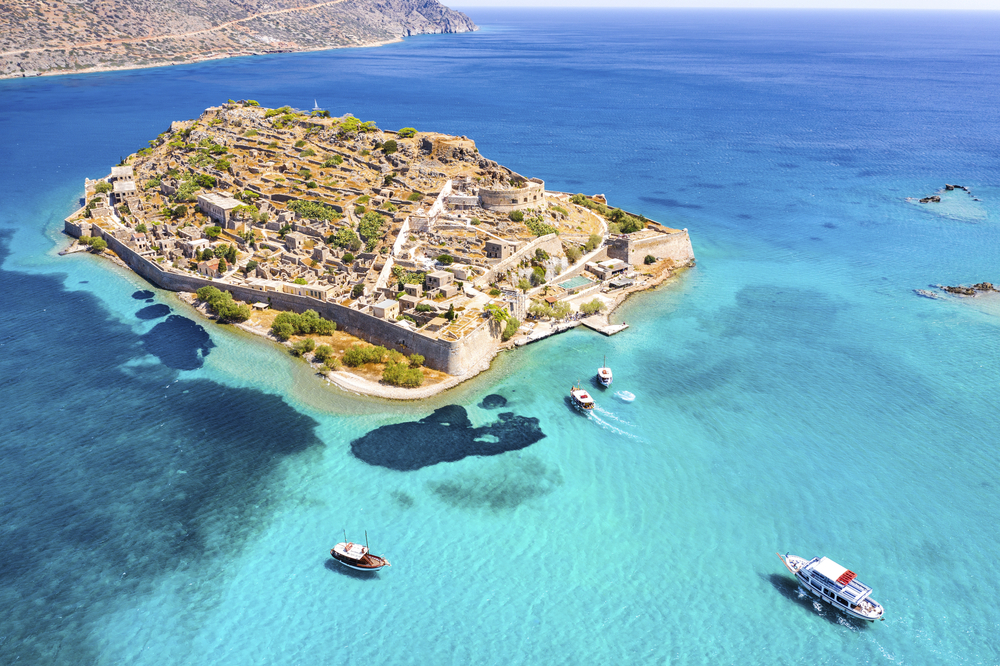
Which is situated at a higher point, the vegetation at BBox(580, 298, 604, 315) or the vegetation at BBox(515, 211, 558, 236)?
the vegetation at BBox(515, 211, 558, 236)

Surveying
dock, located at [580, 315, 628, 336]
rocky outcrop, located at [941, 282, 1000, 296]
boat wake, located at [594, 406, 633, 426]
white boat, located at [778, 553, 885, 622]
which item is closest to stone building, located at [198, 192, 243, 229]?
dock, located at [580, 315, 628, 336]

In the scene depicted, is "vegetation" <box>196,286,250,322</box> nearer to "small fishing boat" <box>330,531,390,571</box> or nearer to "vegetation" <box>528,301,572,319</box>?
"vegetation" <box>528,301,572,319</box>

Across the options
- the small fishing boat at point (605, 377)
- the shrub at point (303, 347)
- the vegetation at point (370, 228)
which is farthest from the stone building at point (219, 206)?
the small fishing boat at point (605, 377)

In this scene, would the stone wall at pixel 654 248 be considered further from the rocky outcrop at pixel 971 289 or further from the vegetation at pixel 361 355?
the vegetation at pixel 361 355

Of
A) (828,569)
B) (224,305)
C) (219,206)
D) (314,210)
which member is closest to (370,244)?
(314,210)

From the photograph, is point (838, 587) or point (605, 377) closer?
point (838, 587)

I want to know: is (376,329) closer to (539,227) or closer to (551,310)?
(551,310)

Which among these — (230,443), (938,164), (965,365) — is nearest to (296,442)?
(230,443)
